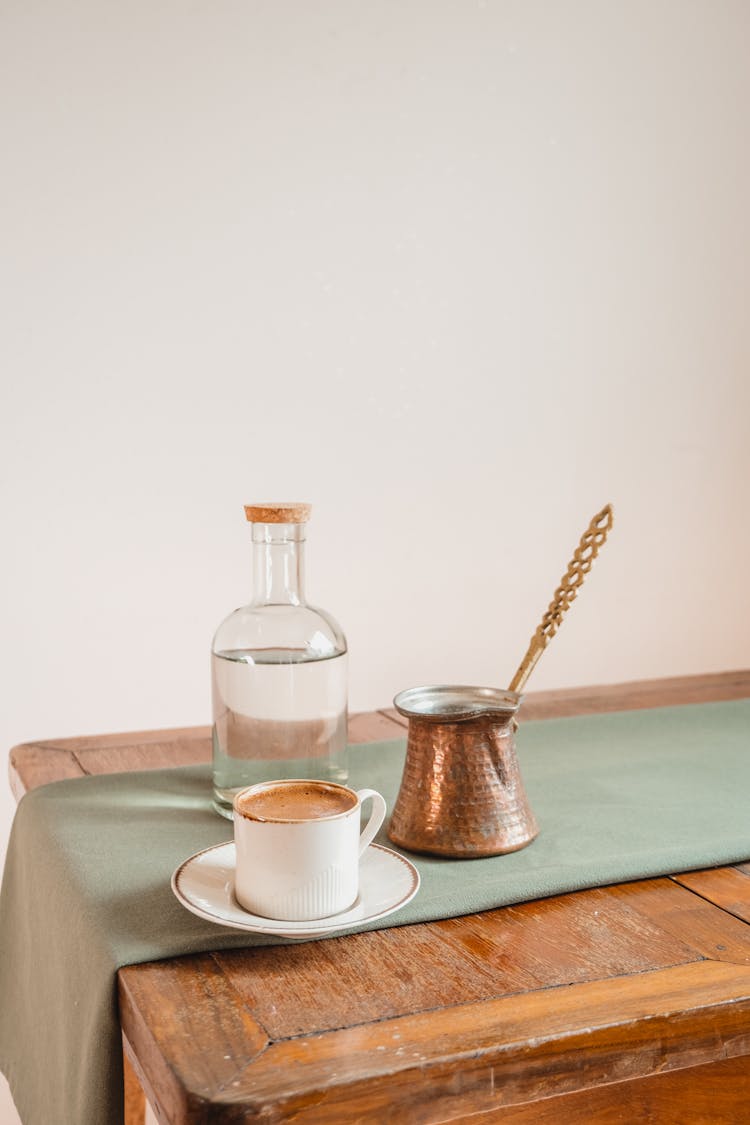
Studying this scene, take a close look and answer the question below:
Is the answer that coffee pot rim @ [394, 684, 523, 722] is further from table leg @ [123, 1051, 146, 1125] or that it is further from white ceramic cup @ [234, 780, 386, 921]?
table leg @ [123, 1051, 146, 1125]

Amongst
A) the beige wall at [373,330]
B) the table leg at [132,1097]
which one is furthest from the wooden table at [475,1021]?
the beige wall at [373,330]

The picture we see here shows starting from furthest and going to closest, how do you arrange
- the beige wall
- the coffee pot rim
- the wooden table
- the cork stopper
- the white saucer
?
the beige wall → the cork stopper → the coffee pot rim → the white saucer → the wooden table

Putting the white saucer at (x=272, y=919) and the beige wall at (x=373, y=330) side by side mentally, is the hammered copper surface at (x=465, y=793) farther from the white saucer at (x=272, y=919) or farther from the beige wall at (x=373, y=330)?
the beige wall at (x=373, y=330)

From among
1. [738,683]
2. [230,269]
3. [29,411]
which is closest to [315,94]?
[230,269]

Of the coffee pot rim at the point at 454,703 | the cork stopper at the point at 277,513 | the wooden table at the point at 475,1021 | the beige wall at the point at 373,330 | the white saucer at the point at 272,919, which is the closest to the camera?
the wooden table at the point at 475,1021

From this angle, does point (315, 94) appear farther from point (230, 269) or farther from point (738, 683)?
point (738, 683)

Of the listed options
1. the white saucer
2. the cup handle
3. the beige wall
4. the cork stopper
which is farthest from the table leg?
the beige wall

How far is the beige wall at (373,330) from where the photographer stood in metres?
1.78

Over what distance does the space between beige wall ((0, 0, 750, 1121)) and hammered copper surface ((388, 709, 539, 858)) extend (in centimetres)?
105

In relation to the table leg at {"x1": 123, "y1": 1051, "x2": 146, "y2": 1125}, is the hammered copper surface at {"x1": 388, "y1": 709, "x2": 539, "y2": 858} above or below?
above

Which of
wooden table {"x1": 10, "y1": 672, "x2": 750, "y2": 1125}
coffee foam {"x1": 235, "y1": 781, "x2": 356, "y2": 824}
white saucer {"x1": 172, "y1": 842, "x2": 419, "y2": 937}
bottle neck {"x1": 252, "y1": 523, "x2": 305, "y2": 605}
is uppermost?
bottle neck {"x1": 252, "y1": 523, "x2": 305, "y2": 605}

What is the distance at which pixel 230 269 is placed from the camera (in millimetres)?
1860

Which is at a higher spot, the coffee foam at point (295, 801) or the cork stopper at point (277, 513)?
the cork stopper at point (277, 513)

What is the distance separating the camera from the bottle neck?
104cm
